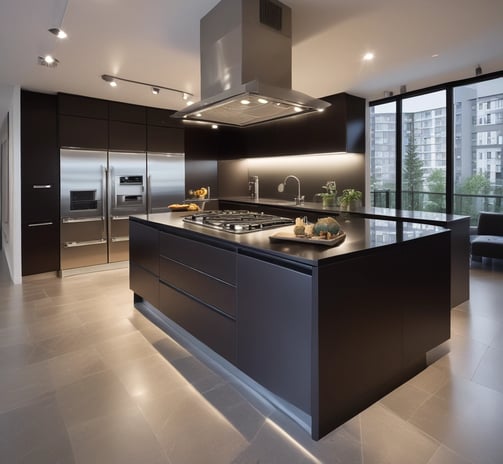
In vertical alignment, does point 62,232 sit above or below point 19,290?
above

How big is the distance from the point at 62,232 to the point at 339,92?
→ 423 cm

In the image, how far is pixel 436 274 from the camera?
2.36 metres

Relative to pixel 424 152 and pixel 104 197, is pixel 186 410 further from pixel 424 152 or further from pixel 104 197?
pixel 424 152

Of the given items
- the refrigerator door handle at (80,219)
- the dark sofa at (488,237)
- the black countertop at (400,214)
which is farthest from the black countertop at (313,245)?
the dark sofa at (488,237)

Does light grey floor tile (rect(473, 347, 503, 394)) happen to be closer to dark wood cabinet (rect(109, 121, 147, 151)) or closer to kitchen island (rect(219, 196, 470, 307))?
kitchen island (rect(219, 196, 470, 307))

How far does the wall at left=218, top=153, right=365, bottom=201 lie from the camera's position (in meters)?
5.42

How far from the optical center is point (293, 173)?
614 centimetres

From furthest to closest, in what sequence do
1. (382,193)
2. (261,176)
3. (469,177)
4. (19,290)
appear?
(261,176) → (382,193) → (469,177) → (19,290)

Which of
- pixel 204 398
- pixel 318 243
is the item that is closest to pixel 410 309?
pixel 318 243

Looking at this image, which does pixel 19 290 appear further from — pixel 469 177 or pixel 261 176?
pixel 469 177

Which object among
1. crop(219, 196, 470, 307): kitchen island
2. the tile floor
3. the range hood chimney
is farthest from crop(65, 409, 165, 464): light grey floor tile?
crop(219, 196, 470, 307): kitchen island

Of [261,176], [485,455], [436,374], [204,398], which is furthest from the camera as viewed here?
[261,176]

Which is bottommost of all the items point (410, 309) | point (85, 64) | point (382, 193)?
point (410, 309)

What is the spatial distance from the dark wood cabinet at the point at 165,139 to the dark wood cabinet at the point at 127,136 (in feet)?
0.32
